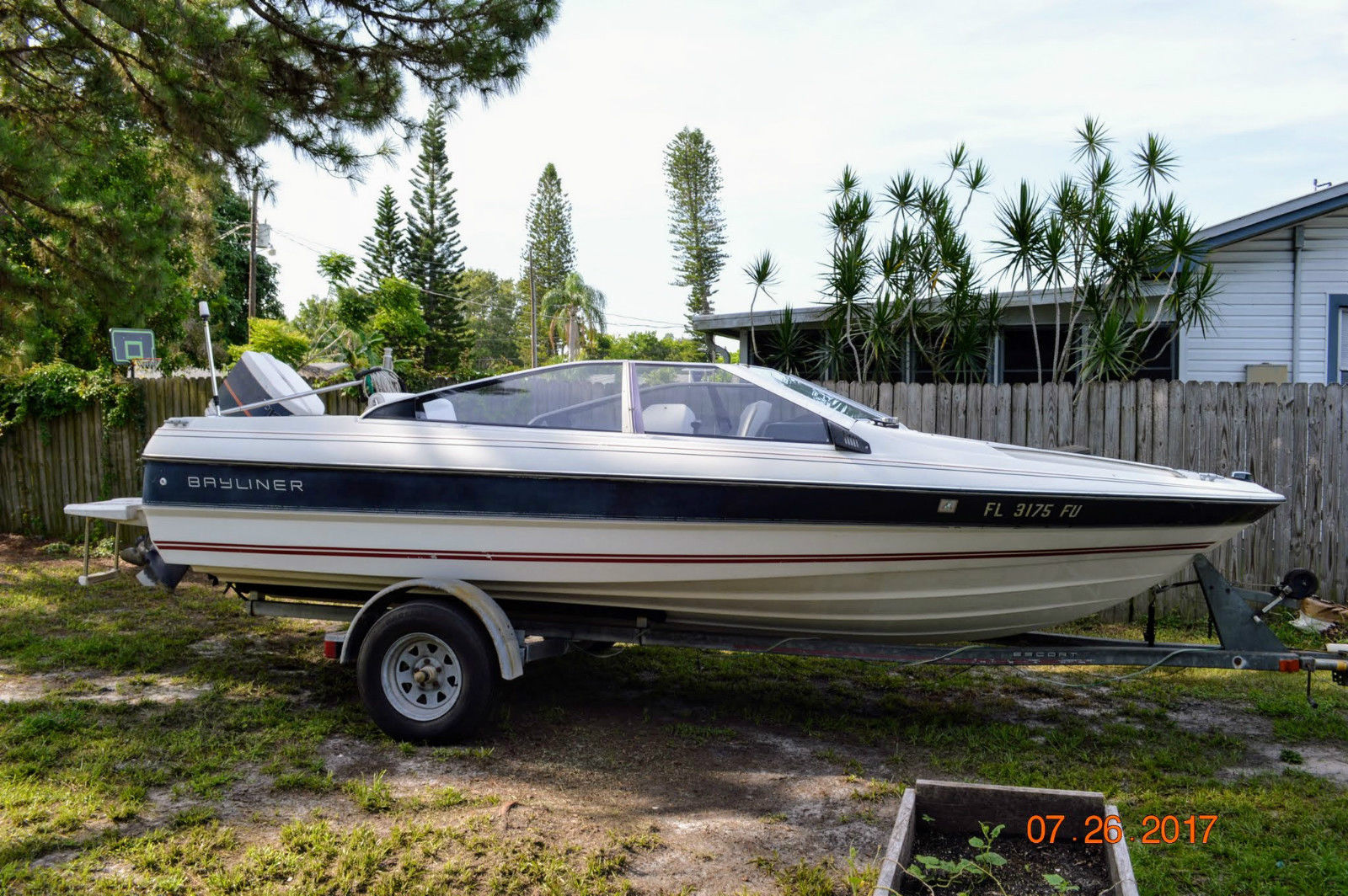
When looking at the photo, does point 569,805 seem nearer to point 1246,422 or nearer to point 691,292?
point 1246,422

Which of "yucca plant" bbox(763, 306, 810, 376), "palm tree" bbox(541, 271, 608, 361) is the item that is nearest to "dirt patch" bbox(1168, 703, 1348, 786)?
"yucca plant" bbox(763, 306, 810, 376)

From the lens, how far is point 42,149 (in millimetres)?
8328

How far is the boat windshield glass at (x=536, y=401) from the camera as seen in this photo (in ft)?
15.9

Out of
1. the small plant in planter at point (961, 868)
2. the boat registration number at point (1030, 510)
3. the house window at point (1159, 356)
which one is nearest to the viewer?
the small plant in planter at point (961, 868)

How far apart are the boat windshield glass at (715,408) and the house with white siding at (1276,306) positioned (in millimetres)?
8444

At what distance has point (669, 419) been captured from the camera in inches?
188

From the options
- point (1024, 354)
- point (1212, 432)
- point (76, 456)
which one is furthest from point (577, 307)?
point (1212, 432)

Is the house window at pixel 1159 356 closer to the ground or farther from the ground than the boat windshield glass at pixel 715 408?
farther from the ground

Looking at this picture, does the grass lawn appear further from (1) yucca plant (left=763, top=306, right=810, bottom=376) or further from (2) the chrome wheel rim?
(1) yucca plant (left=763, top=306, right=810, bottom=376)

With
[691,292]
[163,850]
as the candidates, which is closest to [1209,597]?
[163,850]

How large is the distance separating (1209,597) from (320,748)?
4426 mm

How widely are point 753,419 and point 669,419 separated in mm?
423

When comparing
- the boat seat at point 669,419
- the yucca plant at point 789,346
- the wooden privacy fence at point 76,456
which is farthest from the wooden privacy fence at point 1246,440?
the wooden privacy fence at point 76,456

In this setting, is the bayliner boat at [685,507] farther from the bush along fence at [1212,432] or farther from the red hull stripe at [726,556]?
the bush along fence at [1212,432]
